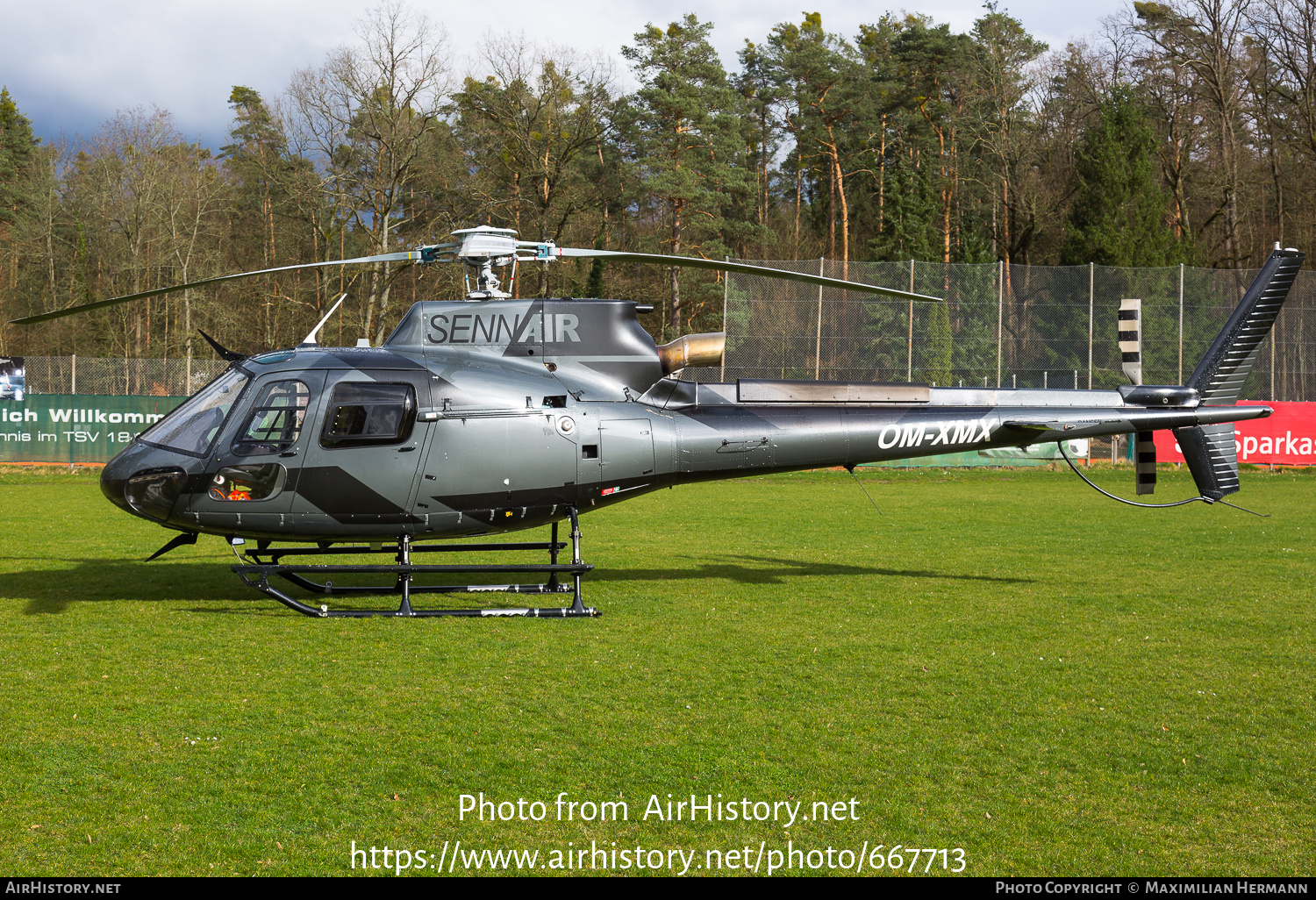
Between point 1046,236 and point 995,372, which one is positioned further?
point 1046,236

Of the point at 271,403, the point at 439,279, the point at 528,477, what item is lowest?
the point at 528,477

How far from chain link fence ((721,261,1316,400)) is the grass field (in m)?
20.2

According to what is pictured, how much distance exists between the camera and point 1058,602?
1124cm

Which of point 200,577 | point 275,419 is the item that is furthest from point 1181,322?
point 275,419

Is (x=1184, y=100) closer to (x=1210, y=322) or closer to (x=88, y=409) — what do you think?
(x=1210, y=322)

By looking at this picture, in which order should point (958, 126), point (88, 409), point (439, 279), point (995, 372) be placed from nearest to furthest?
1. point (88, 409)
2. point (995, 372)
3. point (439, 279)
4. point (958, 126)

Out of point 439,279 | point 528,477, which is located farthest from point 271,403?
point 439,279

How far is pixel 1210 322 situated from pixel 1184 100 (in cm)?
3055

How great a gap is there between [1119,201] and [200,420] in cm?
4886

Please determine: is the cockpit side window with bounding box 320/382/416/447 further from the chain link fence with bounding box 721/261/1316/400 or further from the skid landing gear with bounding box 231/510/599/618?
the chain link fence with bounding box 721/261/1316/400

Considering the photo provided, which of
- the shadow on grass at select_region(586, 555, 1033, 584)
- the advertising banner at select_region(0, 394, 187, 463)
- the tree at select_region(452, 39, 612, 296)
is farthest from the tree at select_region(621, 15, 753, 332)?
the shadow on grass at select_region(586, 555, 1033, 584)

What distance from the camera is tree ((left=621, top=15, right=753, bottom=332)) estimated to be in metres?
50.2

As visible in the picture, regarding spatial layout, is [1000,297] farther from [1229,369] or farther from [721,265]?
[721,265]

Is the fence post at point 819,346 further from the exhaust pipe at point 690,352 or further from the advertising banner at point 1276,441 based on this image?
the exhaust pipe at point 690,352
